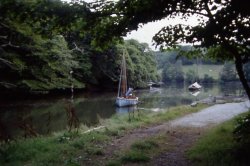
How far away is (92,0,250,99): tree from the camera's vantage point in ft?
21.2

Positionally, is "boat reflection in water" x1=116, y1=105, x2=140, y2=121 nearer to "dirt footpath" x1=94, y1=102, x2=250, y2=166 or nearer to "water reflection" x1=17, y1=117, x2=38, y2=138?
"dirt footpath" x1=94, y1=102, x2=250, y2=166

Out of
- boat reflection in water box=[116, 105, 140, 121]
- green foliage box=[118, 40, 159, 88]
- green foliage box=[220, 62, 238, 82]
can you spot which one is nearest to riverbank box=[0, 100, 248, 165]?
boat reflection in water box=[116, 105, 140, 121]

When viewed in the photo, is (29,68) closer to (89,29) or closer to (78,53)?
(78,53)

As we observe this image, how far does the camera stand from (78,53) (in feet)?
171

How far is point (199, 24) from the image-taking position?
732 centimetres

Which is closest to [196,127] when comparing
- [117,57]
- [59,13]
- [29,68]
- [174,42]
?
[174,42]

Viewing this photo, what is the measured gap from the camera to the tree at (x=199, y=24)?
646cm

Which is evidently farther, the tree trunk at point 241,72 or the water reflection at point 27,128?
the water reflection at point 27,128

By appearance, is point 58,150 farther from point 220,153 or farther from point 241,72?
point 241,72

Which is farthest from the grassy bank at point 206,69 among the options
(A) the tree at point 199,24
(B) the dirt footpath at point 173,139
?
(A) the tree at point 199,24

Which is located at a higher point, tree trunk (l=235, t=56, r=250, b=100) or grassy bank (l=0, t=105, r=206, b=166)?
tree trunk (l=235, t=56, r=250, b=100)

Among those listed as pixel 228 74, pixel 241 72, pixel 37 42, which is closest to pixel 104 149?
pixel 241 72

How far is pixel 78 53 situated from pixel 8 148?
43431 millimetres

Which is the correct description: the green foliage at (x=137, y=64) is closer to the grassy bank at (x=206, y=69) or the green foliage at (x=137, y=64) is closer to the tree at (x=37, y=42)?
the tree at (x=37, y=42)
